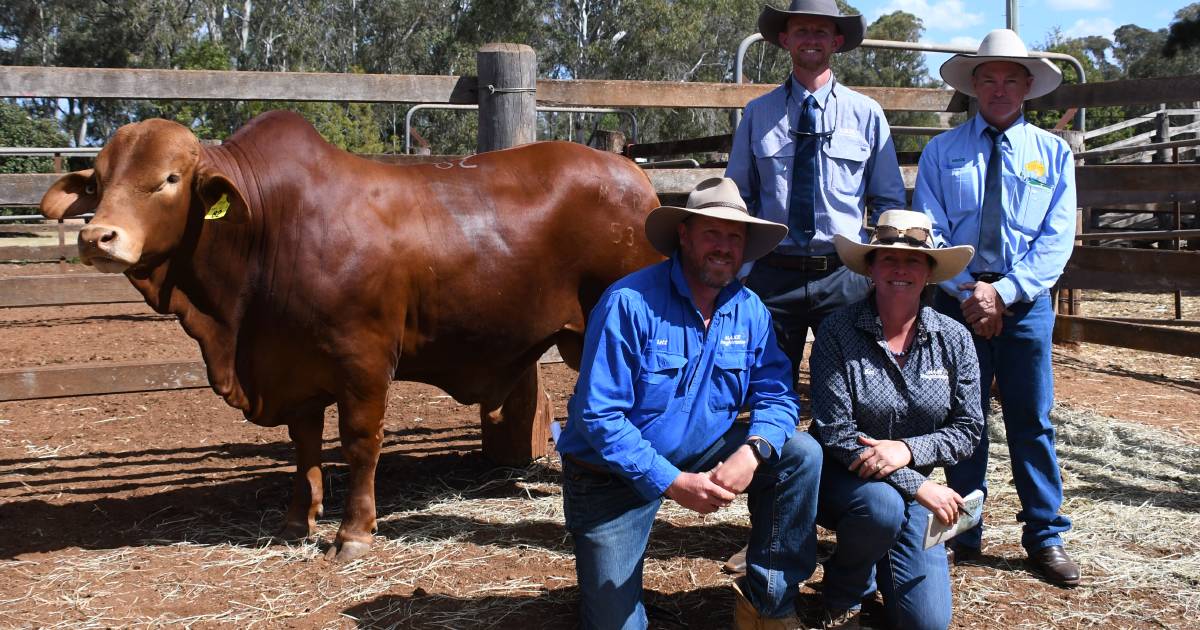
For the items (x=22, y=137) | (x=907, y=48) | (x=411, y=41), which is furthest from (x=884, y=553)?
(x=411, y=41)

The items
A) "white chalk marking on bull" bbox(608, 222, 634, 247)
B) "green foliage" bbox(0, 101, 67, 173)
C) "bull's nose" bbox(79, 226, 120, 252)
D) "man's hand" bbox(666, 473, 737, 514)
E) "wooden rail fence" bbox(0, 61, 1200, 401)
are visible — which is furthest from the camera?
"green foliage" bbox(0, 101, 67, 173)

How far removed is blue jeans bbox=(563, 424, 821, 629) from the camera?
319 centimetres

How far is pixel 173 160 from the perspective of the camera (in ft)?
12.6

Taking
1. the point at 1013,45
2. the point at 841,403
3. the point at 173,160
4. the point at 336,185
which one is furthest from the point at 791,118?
the point at 173,160

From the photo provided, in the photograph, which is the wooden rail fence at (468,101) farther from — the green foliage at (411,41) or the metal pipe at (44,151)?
the green foliage at (411,41)

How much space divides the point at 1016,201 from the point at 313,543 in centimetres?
307

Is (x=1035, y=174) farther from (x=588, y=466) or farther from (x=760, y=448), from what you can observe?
(x=588, y=466)

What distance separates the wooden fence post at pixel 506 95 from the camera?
5.26m

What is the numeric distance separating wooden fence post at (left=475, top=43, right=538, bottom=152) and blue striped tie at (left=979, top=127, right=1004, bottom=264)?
7.50 feet

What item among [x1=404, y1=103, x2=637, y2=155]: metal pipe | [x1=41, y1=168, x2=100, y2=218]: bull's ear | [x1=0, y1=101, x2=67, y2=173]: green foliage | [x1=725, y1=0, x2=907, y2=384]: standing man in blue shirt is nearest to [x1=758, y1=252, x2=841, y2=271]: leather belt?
[x1=725, y1=0, x2=907, y2=384]: standing man in blue shirt

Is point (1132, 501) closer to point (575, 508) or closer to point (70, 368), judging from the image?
point (575, 508)

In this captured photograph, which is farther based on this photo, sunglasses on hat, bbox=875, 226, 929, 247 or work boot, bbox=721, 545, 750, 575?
work boot, bbox=721, 545, 750, 575

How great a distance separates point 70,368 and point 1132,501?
15.9 ft

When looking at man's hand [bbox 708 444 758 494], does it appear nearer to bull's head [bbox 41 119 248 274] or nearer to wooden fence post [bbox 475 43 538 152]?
bull's head [bbox 41 119 248 274]
